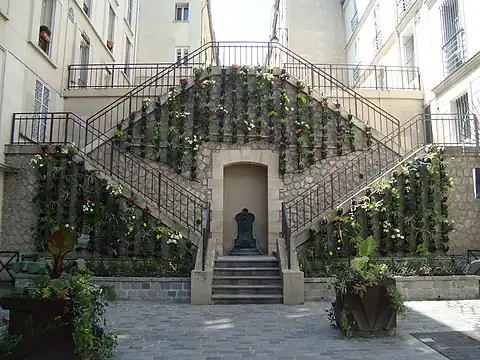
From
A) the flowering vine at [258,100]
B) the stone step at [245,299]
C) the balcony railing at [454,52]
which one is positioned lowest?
the stone step at [245,299]

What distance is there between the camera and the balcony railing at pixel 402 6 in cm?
1481

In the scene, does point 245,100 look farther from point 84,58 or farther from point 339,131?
point 84,58

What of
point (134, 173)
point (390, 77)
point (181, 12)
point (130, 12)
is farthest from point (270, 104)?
point (181, 12)

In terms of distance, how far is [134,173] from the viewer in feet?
37.3

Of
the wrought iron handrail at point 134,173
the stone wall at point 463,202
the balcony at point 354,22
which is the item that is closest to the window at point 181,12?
the balcony at point 354,22

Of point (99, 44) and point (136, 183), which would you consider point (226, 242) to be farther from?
point (99, 44)

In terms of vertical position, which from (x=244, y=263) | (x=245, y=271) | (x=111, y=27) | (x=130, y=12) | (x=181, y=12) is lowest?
(x=245, y=271)

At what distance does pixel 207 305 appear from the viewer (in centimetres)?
770

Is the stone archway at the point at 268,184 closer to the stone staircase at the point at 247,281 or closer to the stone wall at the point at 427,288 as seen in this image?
the stone staircase at the point at 247,281

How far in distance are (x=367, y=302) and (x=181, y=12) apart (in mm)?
21149

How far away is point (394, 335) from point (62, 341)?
3.94 meters

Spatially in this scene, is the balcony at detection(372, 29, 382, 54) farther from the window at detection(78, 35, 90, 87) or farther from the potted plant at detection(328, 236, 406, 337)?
the potted plant at detection(328, 236, 406, 337)

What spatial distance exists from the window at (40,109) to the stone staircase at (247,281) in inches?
247

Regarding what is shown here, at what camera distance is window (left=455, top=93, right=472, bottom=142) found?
453 inches
